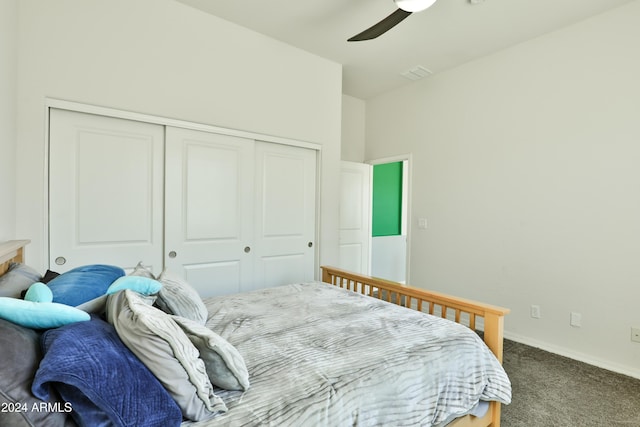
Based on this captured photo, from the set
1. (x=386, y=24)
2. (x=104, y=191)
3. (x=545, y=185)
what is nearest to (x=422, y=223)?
(x=545, y=185)

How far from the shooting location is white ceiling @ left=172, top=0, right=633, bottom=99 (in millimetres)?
2543

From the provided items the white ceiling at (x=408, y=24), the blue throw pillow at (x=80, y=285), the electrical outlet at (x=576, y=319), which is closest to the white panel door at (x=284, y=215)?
the white ceiling at (x=408, y=24)

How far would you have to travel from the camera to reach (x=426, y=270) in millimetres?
3871

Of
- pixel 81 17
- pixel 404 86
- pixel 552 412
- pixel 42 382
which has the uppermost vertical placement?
pixel 404 86

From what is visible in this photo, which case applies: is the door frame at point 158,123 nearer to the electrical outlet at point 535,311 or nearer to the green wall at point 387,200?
the green wall at point 387,200

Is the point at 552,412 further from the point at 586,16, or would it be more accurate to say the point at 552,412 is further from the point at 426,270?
the point at 586,16

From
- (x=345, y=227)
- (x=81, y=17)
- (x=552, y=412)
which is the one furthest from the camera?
(x=345, y=227)

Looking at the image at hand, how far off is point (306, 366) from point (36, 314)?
0.85 meters

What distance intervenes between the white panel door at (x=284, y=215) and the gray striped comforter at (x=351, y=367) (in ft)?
4.05

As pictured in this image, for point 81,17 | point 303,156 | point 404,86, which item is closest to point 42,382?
point 81,17

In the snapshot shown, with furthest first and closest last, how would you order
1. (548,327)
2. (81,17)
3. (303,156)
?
(303,156) < (548,327) < (81,17)

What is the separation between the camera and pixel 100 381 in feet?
2.46

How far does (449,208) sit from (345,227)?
126 centimetres

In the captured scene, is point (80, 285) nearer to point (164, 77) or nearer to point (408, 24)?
point (164, 77)
